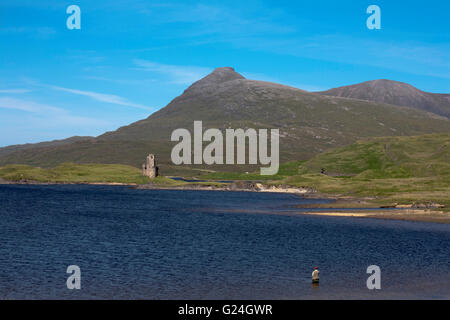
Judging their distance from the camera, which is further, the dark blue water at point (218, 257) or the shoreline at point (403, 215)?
the shoreline at point (403, 215)

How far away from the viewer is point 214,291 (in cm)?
4553

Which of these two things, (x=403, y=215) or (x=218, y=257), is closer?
(x=218, y=257)

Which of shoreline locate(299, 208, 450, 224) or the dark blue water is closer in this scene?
the dark blue water

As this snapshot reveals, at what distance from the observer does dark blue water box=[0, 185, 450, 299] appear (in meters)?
45.9

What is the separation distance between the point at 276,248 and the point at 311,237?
1403cm

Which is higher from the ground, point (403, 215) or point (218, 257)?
Result: point (403, 215)

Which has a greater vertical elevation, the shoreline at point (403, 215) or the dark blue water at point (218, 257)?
the shoreline at point (403, 215)

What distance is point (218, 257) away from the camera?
6419 centimetres

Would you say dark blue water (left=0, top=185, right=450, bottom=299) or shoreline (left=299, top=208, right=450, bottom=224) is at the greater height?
shoreline (left=299, top=208, right=450, bottom=224)

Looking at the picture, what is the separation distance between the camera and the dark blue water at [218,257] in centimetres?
4594
